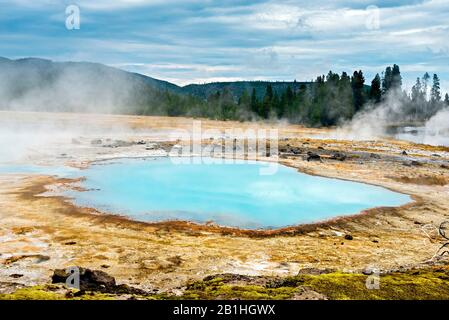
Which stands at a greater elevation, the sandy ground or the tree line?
the tree line

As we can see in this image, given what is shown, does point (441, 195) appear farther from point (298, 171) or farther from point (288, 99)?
point (288, 99)

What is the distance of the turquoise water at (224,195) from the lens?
55.0ft

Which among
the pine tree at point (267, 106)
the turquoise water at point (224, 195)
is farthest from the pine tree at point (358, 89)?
the turquoise water at point (224, 195)

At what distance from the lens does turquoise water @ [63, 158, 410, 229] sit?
1677 centimetres

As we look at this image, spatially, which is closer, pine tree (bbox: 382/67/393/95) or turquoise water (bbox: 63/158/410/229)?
turquoise water (bbox: 63/158/410/229)

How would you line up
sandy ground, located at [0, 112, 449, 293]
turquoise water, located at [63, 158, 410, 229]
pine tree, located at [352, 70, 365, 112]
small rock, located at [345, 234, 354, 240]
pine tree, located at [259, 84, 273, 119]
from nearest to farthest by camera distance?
1. sandy ground, located at [0, 112, 449, 293]
2. small rock, located at [345, 234, 354, 240]
3. turquoise water, located at [63, 158, 410, 229]
4. pine tree, located at [352, 70, 365, 112]
5. pine tree, located at [259, 84, 273, 119]

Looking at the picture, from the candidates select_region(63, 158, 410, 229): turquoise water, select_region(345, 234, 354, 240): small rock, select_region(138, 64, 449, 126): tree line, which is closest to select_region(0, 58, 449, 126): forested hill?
select_region(138, 64, 449, 126): tree line

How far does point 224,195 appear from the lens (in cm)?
2122

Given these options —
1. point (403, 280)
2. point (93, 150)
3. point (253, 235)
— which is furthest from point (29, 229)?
point (93, 150)

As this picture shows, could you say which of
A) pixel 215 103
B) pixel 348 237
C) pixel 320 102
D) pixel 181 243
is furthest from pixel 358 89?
pixel 181 243

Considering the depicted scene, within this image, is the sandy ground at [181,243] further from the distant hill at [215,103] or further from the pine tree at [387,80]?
the pine tree at [387,80]

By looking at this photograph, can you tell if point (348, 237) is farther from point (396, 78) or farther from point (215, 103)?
point (215, 103)

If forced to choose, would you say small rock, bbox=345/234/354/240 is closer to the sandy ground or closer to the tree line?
the sandy ground

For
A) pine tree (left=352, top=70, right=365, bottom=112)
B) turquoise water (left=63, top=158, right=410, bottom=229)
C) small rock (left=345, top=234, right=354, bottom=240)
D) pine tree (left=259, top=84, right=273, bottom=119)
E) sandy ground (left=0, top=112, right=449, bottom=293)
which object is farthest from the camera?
pine tree (left=259, top=84, right=273, bottom=119)
